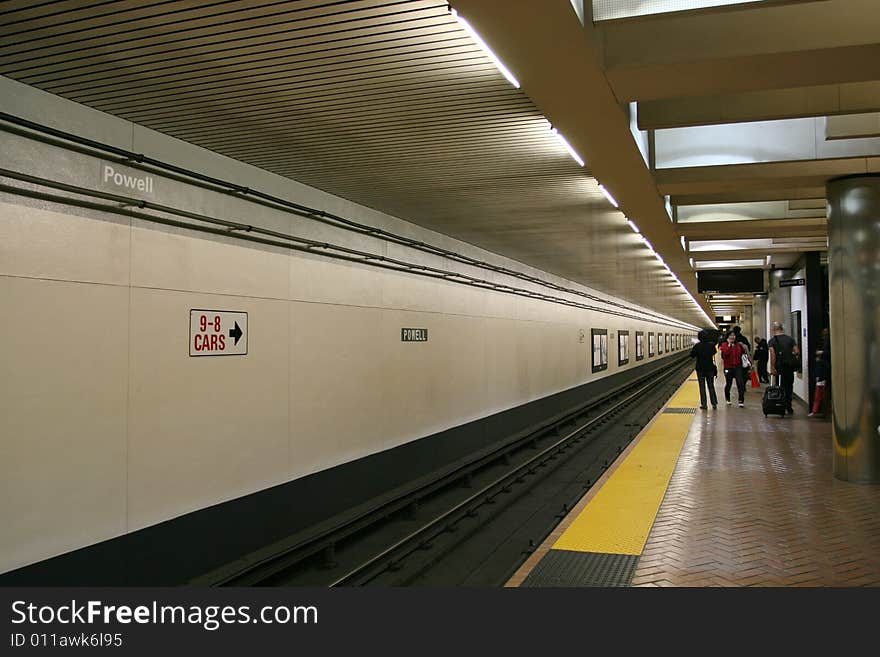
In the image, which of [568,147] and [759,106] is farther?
[759,106]

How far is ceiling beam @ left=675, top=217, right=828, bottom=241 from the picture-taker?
10.2 meters

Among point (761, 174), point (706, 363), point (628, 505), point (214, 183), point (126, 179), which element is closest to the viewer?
point (126, 179)

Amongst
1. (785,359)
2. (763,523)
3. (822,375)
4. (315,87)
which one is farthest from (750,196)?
(315,87)

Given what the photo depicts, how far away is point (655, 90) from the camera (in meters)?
4.46

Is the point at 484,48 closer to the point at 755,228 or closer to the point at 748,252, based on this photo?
the point at 755,228

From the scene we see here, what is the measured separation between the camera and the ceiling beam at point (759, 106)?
5535 mm

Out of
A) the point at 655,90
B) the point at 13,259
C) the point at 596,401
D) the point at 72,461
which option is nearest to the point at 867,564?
the point at 655,90

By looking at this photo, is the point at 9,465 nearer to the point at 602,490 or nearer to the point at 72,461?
the point at 72,461

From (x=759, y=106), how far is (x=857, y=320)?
2.83 meters

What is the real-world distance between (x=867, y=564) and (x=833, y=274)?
357 cm

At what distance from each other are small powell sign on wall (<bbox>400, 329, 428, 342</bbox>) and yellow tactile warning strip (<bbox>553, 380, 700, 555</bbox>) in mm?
2897

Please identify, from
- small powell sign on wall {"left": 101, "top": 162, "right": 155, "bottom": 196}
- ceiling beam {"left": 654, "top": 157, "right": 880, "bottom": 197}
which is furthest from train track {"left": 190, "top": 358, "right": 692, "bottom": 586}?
ceiling beam {"left": 654, "top": 157, "right": 880, "bottom": 197}

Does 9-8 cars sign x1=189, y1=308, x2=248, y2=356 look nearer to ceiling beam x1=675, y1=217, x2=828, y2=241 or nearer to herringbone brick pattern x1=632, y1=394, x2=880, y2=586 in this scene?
herringbone brick pattern x1=632, y1=394, x2=880, y2=586

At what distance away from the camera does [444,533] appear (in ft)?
23.8
